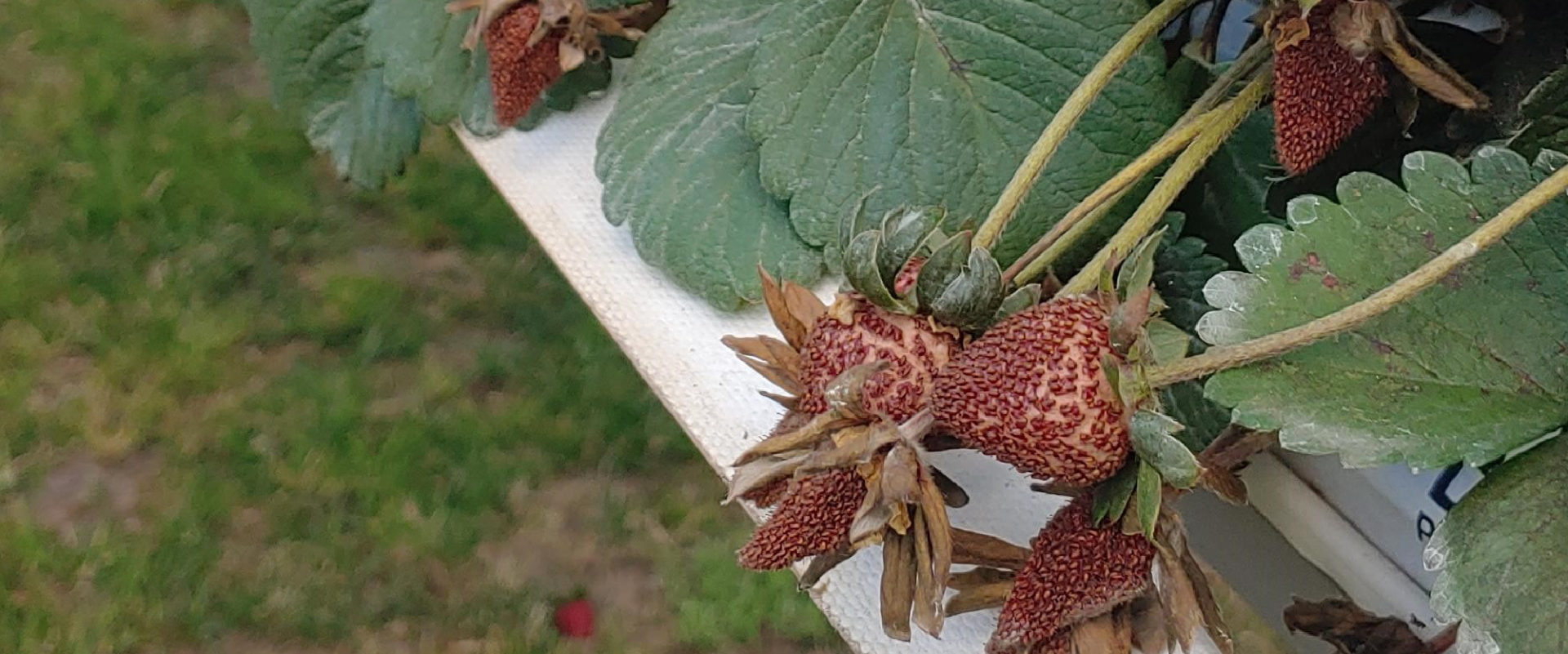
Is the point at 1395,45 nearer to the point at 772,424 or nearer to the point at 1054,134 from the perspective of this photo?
the point at 1054,134

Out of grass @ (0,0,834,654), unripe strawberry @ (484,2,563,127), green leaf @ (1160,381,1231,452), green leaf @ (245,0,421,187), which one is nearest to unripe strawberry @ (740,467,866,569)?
green leaf @ (1160,381,1231,452)

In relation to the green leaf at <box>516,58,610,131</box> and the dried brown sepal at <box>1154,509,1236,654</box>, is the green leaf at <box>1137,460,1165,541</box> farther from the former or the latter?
the green leaf at <box>516,58,610,131</box>

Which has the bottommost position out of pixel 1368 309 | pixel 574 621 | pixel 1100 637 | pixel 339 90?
pixel 574 621

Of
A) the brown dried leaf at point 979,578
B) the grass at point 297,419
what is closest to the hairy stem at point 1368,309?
the brown dried leaf at point 979,578

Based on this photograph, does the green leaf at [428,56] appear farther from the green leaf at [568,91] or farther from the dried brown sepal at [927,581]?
the dried brown sepal at [927,581]

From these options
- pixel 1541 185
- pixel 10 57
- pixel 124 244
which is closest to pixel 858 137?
pixel 1541 185

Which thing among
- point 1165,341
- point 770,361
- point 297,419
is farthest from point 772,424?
point 297,419

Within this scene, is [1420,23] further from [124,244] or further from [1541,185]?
[124,244]
